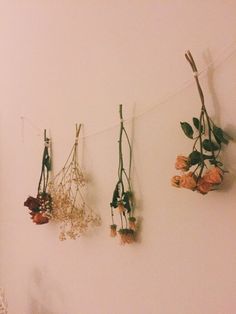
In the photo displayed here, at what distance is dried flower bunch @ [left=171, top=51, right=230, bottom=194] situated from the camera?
31.3 inches

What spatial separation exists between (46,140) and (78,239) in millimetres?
459

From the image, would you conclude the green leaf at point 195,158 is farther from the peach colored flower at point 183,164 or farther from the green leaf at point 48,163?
the green leaf at point 48,163

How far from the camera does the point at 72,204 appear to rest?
125cm

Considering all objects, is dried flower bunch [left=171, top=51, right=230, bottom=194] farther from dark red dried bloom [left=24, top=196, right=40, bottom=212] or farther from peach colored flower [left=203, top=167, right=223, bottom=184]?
dark red dried bloom [left=24, top=196, right=40, bottom=212]

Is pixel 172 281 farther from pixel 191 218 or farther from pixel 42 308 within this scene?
pixel 42 308

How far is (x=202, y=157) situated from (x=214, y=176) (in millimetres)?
72

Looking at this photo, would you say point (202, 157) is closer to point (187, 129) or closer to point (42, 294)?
point (187, 129)

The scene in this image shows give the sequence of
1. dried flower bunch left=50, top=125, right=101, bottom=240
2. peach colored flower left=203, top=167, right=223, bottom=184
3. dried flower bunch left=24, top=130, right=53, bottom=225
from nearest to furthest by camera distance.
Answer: peach colored flower left=203, top=167, right=223, bottom=184
dried flower bunch left=50, top=125, right=101, bottom=240
dried flower bunch left=24, top=130, right=53, bottom=225

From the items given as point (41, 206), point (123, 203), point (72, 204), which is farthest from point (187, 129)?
point (41, 206)

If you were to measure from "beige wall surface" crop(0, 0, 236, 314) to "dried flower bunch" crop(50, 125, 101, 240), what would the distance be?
0.14ft

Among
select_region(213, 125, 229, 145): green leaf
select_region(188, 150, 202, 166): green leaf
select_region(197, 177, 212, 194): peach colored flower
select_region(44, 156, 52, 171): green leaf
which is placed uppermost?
select_region(44, 156, 52, 171): green leaf

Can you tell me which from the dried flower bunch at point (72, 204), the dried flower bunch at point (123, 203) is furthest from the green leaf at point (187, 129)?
the dried flower bunch at point (72, 204)

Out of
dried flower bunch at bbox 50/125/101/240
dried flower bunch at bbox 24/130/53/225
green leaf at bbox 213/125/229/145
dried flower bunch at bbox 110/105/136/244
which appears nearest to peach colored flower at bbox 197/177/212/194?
green leaf at bbox 213/125/229/145

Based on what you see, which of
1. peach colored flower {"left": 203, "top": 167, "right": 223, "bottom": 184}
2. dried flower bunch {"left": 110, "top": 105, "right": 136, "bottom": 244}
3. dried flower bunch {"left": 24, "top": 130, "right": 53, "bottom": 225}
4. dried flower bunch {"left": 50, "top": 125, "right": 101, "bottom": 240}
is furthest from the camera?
dried flower bunch {"left": 24, "top": 130, "right": 53, "bottom": 225}
